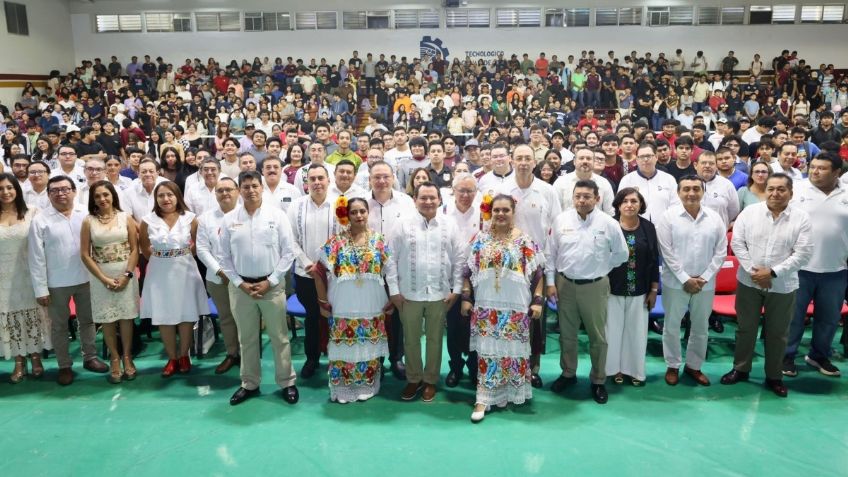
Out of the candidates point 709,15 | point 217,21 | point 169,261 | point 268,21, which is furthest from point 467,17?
point 169,261

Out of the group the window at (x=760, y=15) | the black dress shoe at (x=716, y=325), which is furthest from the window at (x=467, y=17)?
the black dress shoe at (x=716, y=325)

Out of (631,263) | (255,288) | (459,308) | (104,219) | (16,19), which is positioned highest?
(16,19)

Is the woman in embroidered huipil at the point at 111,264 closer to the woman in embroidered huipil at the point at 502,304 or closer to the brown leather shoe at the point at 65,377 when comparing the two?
the brown leather shoe at the point at 65,377

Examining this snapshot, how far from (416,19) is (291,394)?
18588 mm

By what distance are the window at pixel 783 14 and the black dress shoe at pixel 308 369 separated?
2172cm

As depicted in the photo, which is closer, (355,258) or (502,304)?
(502,304)

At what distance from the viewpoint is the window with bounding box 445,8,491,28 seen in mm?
20672

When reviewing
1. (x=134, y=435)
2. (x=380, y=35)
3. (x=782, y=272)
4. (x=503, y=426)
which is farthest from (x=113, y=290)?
(x=380, y=35)

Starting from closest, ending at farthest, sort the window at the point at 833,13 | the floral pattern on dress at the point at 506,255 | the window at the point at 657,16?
the floral pattern on dress at the point at 506,255 → the window at the point at 833,13 → the window at the point at 657,16

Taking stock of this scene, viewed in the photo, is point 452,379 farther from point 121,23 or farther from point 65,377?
point 121,23

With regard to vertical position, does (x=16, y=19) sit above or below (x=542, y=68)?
above

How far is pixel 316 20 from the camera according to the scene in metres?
21.0

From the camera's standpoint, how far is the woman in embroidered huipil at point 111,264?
15.1 ft

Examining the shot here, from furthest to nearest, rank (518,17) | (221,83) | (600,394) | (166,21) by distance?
1. (166,21)
2. (518,17)
3. (221,83)
4. (600,394)
